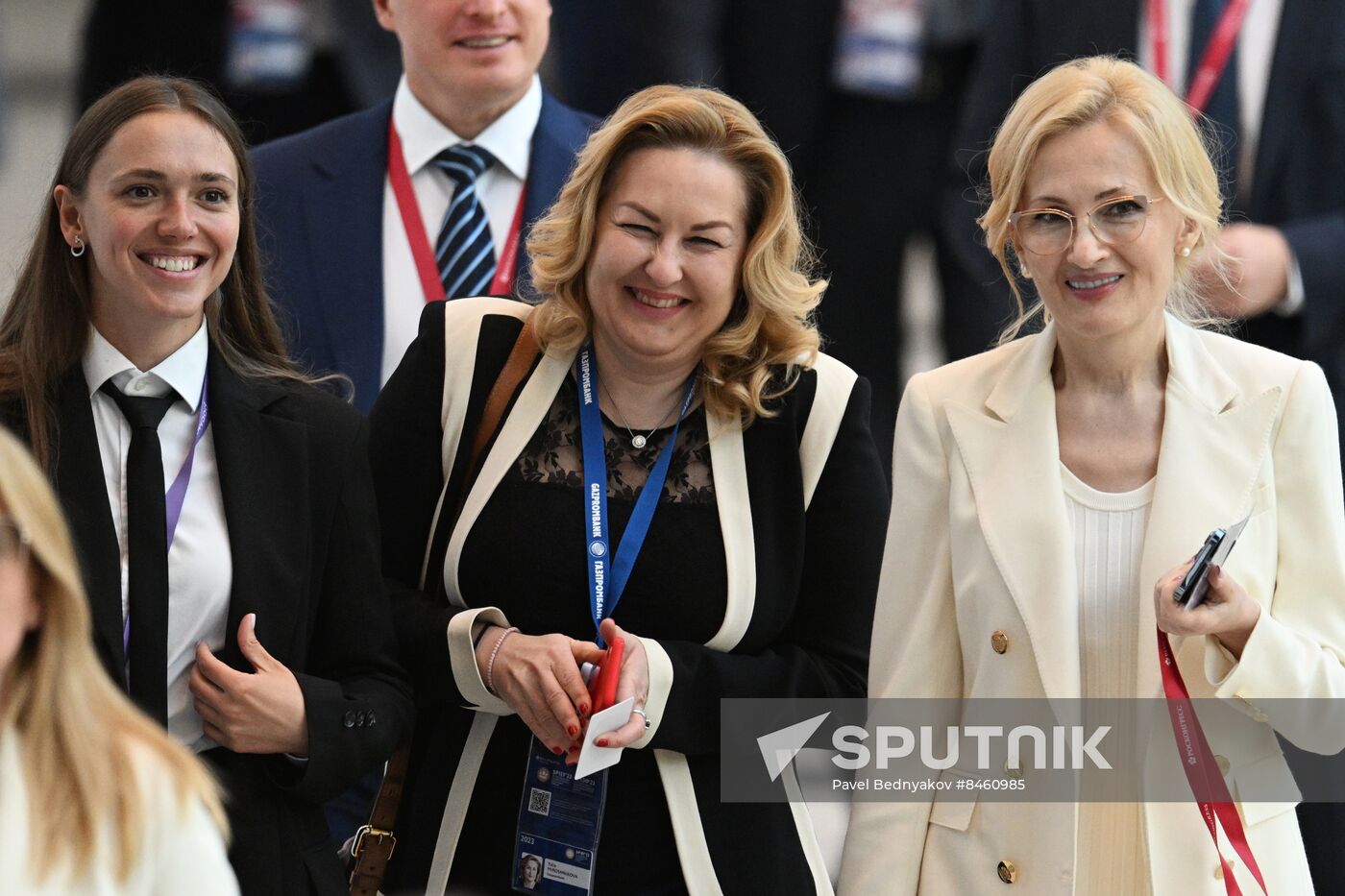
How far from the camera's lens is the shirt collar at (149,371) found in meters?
2.97

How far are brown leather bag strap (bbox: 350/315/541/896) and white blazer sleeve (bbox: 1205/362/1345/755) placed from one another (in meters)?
1.26

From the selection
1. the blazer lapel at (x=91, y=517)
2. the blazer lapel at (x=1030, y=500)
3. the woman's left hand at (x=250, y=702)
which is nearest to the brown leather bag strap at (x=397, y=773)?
the woman's left hand at (x=250, y=702)

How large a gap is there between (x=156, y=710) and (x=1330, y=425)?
6.29 feet

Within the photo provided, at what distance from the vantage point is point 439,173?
179 inches

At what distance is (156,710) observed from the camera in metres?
2.84

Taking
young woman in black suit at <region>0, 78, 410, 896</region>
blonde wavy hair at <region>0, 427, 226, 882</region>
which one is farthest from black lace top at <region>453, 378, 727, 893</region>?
blonde wavy hair at <region>0, 427, 226, 882</region>

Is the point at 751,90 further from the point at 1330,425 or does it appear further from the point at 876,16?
the point at 1330,425

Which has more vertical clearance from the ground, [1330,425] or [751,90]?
[751,90]

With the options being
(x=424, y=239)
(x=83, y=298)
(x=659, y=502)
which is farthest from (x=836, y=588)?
(x=424, y=239)

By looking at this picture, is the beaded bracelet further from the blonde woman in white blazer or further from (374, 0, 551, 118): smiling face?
(374, 0, 551, 118): smiling face

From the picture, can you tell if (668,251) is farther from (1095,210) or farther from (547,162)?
(547,162)

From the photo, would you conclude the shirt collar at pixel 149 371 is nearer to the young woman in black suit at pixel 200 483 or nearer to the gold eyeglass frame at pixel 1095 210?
the young woman in black suit at pixel 200 483

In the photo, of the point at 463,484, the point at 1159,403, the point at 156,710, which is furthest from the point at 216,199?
the point at 1159,403

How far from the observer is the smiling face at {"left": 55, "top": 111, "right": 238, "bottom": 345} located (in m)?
3.00
